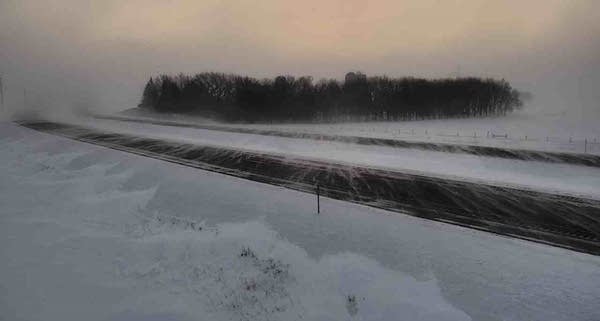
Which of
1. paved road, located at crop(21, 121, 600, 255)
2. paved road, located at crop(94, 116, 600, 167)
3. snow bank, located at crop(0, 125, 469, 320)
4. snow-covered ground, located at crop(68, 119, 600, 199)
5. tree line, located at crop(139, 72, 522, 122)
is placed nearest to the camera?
snow bank, located at crop(0, 125, 469, 320)

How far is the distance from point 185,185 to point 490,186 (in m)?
17.1

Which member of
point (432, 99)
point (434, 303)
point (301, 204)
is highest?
point (432, 99)

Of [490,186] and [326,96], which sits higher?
[326,96]

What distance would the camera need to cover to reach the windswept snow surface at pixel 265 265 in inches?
421

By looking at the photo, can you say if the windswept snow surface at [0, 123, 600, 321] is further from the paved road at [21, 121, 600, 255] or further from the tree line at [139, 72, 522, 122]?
the tree line at [139, 72, 522, 122]

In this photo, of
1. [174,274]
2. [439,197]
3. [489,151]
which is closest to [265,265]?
[174,274]

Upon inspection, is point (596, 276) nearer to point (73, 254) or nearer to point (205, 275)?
point (205, 275)

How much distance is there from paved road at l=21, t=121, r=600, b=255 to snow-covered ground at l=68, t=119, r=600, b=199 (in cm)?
200

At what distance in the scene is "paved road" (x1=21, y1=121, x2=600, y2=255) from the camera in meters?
15.5

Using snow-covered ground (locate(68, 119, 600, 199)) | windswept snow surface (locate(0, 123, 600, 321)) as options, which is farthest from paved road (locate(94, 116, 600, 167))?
windswept snow surface (locate(0, 123, 600, 321))

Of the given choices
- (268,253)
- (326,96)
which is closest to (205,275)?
(268,253)

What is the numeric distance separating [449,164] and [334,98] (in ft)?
169

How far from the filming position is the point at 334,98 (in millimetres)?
78688

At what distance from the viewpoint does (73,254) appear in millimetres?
14391
